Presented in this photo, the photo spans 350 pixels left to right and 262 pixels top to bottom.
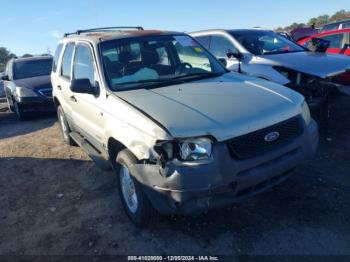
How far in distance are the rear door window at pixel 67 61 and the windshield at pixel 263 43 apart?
11.1ft

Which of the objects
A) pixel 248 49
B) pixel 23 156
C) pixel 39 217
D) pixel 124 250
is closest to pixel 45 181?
pixel 39 217

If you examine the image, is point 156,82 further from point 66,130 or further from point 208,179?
point 66,130

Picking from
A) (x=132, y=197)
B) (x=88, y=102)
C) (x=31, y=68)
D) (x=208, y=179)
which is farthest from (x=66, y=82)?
(x=31, y=68)

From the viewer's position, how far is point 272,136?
10.6 feet

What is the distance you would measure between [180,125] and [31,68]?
900 cm

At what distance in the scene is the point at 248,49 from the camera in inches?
272

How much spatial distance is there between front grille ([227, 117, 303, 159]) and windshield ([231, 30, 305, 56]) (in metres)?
3.62

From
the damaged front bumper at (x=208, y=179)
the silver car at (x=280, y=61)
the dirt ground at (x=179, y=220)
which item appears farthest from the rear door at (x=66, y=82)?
the damaged front bumper at (x=208, y=179)

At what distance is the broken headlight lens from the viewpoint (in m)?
2.91

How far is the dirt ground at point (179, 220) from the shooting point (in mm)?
3275

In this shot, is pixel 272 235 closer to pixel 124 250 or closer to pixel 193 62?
pixel 124 250

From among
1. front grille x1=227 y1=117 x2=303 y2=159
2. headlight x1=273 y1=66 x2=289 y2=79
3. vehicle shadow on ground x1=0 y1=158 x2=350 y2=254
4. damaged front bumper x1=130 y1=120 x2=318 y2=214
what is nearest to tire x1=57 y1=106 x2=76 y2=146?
vehicle shadow on ground x1=0 y1=158 x2=350 y2=254

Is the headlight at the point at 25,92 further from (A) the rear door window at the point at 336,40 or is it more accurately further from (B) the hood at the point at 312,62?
(A) the rear door window at the point at 336,40

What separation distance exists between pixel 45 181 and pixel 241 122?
3.39 meters
